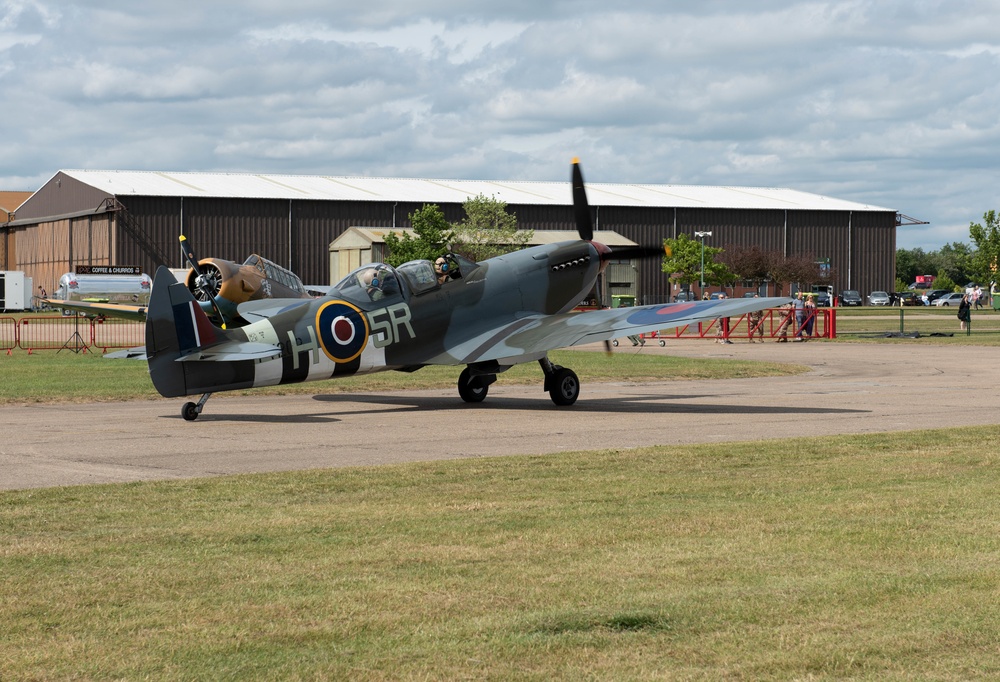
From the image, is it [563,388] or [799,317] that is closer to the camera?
[563,388]

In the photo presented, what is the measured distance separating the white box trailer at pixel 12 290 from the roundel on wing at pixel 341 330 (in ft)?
267

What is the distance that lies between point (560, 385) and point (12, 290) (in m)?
82.1

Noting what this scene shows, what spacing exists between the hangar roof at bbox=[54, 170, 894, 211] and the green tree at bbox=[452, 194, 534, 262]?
16.8 feet

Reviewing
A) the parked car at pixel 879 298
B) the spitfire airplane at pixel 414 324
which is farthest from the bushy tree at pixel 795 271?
the spitfire airplane at pixel 414 324

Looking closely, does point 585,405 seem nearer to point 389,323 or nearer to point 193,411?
point 389,323

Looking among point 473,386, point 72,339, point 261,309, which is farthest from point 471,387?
point 72,339

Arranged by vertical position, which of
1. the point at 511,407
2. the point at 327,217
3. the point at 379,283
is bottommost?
the point at 511,407

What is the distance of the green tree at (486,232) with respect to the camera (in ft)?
325

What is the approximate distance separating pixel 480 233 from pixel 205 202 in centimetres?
2228

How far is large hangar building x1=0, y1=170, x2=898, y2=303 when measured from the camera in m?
101

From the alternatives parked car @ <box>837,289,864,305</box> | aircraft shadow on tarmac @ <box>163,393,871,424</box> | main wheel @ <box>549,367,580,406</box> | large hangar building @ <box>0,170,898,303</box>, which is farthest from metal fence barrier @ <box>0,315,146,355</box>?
parked car @ <box>837,289,864,305</box>

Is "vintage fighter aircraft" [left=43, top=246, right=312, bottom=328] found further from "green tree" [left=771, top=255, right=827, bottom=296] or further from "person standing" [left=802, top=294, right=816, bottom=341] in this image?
"green tree" [left=771, top=255, right=827, bottom=296]

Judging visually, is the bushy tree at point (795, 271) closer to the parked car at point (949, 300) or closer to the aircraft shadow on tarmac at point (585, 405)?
the parked car at point (949, 300)

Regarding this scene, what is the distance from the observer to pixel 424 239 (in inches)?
3590
